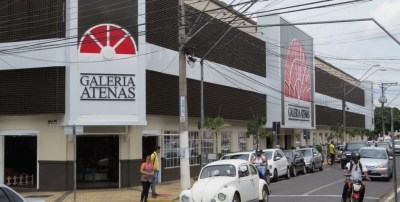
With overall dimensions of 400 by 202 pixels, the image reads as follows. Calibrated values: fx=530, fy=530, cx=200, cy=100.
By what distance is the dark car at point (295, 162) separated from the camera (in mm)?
28891

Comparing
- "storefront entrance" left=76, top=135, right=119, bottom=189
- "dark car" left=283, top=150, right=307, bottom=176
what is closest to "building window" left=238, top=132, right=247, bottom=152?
"dark car" left=283, top=150, right=307, bottom=176

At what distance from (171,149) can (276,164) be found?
524 cm

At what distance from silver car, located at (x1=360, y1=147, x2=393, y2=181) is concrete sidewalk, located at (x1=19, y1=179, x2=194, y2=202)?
9277 mm

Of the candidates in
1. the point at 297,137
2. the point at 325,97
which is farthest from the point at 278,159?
the point at 325,97

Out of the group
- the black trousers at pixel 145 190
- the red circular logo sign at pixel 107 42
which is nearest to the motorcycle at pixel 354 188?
the black trousers at pixel 145 190

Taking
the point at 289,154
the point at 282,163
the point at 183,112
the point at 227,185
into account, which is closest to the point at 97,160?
the point at 183,112

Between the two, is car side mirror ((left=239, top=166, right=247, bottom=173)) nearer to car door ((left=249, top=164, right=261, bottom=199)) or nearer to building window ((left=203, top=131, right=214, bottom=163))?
car door ((left=249, top=164, right=261, bottom=199))

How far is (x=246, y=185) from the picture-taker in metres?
→ 15.1

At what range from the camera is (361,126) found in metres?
76.8

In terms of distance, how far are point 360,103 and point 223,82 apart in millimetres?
50000

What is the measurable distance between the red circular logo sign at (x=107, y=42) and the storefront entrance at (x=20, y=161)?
191 inches

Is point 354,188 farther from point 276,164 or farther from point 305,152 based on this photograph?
point 305,152

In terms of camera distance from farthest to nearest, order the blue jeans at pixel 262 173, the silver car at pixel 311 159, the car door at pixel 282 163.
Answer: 1. the silver car at pixel 311 159
2. the car door at pixel 282 163
3. the blue jeans at pixel 262 173

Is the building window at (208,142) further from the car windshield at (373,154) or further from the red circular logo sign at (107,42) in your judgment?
the red circular logo sign at (107,42)
